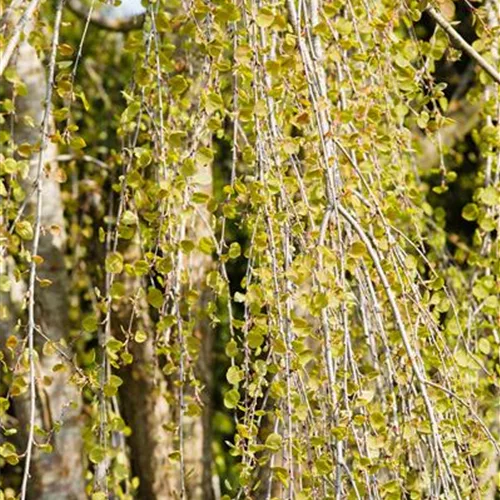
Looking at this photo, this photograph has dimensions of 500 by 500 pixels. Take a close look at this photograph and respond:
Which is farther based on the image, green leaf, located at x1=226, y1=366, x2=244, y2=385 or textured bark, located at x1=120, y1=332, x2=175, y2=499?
textured bark, located at x1=120, y1=332, x2=175, y2=499

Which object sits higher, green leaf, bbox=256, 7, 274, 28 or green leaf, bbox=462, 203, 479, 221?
green leaf, bbox=256, 7, 274, 28

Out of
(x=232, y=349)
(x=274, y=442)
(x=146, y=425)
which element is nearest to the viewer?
(x=274, y=442)

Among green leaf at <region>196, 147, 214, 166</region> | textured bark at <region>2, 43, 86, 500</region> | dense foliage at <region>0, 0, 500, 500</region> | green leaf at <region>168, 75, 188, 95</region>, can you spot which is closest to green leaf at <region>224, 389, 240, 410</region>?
dense foliage at <region>0, 0, 500, 500</region>

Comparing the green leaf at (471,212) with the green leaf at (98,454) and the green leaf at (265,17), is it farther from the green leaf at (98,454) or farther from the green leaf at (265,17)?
the green leaf at (98,454)

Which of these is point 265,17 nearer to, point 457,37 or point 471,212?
point 457,37

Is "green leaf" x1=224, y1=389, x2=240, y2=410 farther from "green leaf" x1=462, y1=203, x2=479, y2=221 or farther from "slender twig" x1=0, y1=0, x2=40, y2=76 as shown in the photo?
"green leaf" x1=462, y1=203, x2=479, y2=221

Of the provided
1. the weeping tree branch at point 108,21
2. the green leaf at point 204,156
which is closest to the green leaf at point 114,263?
the green leaf at point 204,156

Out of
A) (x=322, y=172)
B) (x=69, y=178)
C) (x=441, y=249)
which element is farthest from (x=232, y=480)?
(x=322, y=172)

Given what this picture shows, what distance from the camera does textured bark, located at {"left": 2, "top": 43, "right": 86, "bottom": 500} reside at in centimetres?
231

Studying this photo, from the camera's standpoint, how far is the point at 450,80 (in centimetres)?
352

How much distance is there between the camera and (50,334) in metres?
2.37

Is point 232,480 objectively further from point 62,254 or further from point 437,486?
point 437,486

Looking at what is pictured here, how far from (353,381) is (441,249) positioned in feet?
A: 3.35

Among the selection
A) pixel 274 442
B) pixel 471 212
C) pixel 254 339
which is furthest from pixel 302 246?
pixel 471 212
